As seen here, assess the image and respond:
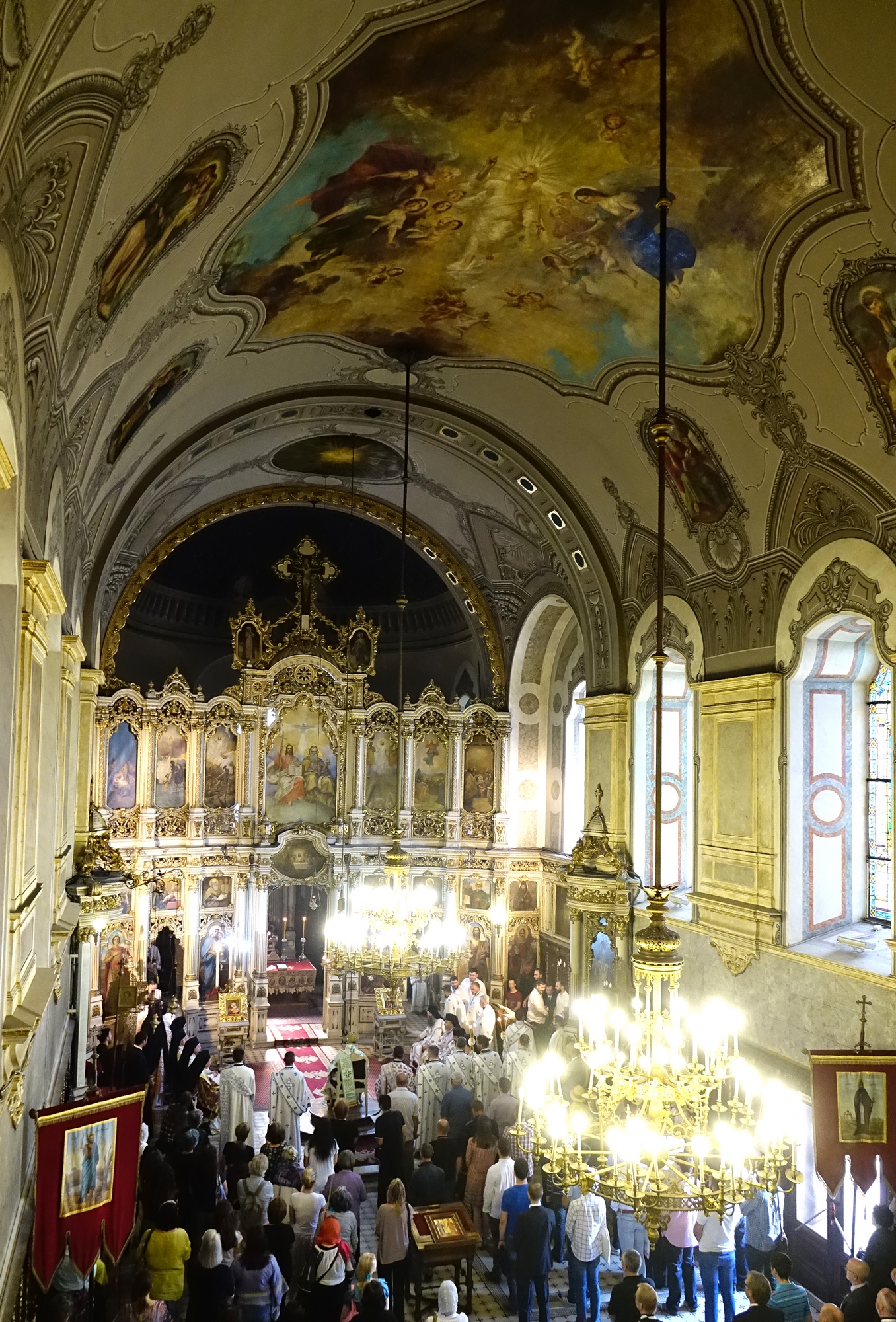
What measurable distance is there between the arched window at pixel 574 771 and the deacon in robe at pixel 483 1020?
Result: 4.12 m

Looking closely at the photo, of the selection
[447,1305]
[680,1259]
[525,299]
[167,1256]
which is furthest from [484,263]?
[680,1259]

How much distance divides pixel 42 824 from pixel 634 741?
907 centimetres

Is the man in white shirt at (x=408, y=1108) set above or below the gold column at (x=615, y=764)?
below

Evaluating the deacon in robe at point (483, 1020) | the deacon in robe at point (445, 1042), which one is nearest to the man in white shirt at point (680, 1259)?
the deacon in robe at point (445, 1042)

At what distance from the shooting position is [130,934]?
17.3 meters

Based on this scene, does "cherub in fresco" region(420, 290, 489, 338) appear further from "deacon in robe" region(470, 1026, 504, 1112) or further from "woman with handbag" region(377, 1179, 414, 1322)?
"deacon in robe" region(470, 1026, 504, 1112)

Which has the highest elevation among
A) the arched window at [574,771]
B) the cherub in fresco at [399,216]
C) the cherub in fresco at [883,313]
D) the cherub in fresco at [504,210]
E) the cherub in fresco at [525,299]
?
the cherub in fresco at [504,210]

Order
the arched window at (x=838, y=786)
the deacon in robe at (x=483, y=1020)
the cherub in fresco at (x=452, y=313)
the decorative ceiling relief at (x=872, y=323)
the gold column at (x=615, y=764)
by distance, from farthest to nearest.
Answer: the deacon in robe at (x=483, y=1020)
the gold column at (x=615, y=764)
the arched window at (x=838, y=786)
the cherub in fresco at (x=452, y=313)
the decorative ceiling relief at (x=872, y=323)

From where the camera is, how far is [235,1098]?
11773 millimetres

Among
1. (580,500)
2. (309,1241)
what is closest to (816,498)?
(580,500)

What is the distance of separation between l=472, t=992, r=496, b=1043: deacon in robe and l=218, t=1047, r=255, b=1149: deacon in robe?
4.52 metres

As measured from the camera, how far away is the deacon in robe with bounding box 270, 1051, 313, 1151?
38.0ft

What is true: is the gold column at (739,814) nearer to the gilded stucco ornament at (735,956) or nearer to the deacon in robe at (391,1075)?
the gilded stucco ornament at (735,956)

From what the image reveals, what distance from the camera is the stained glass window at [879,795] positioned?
1138 centimetres
